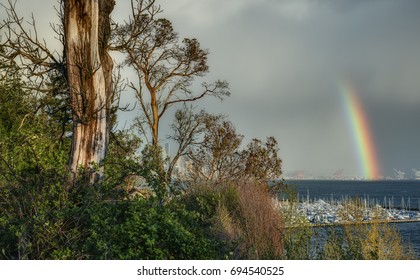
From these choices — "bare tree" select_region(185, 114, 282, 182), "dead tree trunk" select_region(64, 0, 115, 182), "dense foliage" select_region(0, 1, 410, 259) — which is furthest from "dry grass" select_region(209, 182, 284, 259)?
"bare tree" select_region(185, 114, 282, 182)

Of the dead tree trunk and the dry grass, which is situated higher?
the dead tree trunk

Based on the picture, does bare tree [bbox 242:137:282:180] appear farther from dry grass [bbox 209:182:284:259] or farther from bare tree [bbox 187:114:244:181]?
dry grass [bbox 209:182:284:259]

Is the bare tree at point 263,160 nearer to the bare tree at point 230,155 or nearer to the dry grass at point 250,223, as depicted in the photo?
the bare tree at point 230,155

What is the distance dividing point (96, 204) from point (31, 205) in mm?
932

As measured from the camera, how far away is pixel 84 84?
1056 cm

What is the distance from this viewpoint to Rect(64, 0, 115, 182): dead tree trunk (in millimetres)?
10523

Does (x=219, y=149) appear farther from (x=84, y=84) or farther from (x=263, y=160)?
(x=84, y=84)

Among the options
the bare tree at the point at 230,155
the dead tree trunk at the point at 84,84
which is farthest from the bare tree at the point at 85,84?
the bare tree at the point at 230,155

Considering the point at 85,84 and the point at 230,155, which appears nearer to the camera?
the point at 85,84

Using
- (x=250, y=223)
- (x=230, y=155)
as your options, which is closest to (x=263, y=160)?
(x=230, y=155)

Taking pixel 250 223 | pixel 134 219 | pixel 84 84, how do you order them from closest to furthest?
pixel 134 219
pixel 84 84
pixel 250 223

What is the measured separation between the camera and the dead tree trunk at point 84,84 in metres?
10.5

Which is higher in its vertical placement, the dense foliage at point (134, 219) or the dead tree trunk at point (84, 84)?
the dead tree trunk at point (84, 84)
